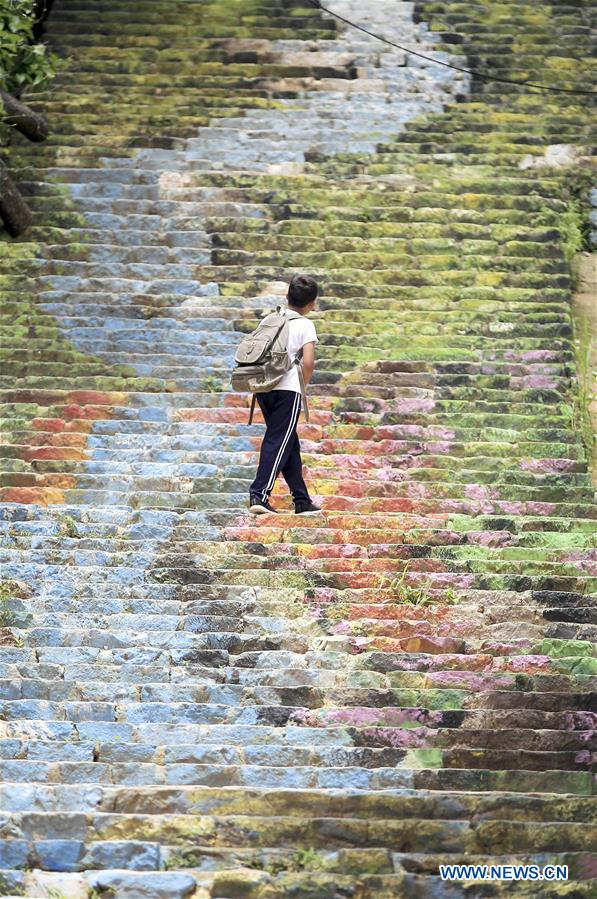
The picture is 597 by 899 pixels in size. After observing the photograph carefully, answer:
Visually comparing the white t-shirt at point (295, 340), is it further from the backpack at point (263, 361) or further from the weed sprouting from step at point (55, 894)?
the weed sprouting from step at point (55, 894)

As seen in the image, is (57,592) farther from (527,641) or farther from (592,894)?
(592,894)

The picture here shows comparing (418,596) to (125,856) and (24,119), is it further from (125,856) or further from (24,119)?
(24,119)

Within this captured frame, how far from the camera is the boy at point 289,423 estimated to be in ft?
27.0

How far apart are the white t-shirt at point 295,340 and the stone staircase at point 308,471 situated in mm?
772

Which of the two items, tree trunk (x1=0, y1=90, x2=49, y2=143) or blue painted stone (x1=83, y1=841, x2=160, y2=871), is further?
tree trunk (x1=0, y1=90, x2=49, y2=143)

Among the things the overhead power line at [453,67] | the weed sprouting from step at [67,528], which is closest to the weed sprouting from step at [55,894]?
the weed sprouting from step at [67,528]

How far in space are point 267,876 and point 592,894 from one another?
121 cm

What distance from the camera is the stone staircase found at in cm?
598

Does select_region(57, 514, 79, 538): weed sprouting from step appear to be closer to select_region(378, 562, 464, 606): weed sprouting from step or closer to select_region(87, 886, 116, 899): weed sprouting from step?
select_region(378, 562, 464, 606): weed sprouting from step

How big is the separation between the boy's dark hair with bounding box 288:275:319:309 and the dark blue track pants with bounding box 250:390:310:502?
0.53 meters

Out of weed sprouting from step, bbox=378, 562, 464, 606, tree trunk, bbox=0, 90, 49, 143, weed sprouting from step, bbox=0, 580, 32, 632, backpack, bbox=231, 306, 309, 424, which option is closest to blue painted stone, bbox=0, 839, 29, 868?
weed sprouting from step, bbox=0, 580, 32, 632

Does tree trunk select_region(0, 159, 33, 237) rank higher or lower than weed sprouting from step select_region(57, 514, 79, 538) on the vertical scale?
higher

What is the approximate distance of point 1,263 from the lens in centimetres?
1084

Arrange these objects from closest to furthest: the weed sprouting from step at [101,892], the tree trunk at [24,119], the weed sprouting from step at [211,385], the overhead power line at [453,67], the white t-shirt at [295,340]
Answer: the weed sprouting from step at [101,892] → the white t-shirt at [295,340] → the weed sprouting from step at [211,385] → the tree trunk at [24,119] → the overhead power line at [453,67]
